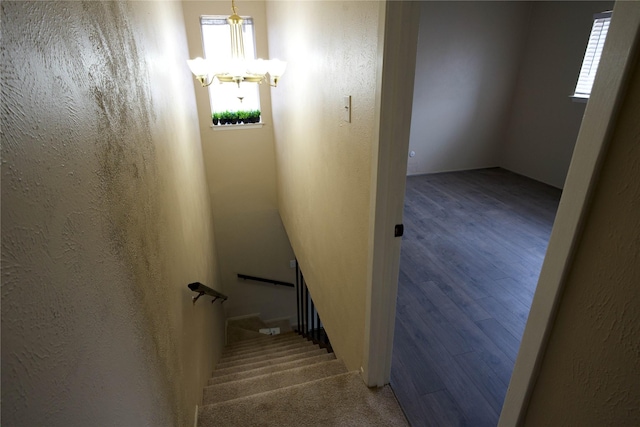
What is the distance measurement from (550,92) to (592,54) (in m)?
0.71

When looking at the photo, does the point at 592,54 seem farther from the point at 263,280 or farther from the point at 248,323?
the point at 248,323

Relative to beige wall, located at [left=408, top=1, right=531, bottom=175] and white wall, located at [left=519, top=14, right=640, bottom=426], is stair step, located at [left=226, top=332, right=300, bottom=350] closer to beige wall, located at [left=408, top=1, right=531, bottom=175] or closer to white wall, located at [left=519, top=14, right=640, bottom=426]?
beige wall, located at [left=408, top=1, right=531, bottom=175]

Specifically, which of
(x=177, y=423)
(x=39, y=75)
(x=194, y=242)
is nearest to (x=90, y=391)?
(x=39, y=75)

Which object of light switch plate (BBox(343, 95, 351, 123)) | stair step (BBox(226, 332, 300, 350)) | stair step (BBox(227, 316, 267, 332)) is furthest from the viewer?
stair step (BBox(227, 316, 267, 332))

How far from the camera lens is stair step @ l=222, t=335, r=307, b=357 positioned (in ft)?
14.1

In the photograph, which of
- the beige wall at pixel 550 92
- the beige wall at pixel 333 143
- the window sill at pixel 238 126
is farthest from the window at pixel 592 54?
the window sill at pixel 238 126

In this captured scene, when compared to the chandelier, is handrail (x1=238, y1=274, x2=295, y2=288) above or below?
below

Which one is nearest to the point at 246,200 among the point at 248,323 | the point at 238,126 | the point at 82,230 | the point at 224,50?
the point at 238,126

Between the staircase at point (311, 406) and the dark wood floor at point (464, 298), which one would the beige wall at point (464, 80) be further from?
the staircase at point (311, 406)

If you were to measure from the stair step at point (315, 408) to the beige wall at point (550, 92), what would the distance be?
4.75m

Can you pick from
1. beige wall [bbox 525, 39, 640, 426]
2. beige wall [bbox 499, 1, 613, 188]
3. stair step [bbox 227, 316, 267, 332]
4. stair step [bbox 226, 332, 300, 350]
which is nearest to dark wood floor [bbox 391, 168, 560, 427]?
beige wall [bbox 499, 1, 613, 188]

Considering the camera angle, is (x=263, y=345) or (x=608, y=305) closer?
(x=608, y=305)

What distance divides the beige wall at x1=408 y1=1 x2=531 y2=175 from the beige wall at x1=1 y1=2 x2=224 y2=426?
4864 mm

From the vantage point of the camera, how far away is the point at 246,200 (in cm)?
509
